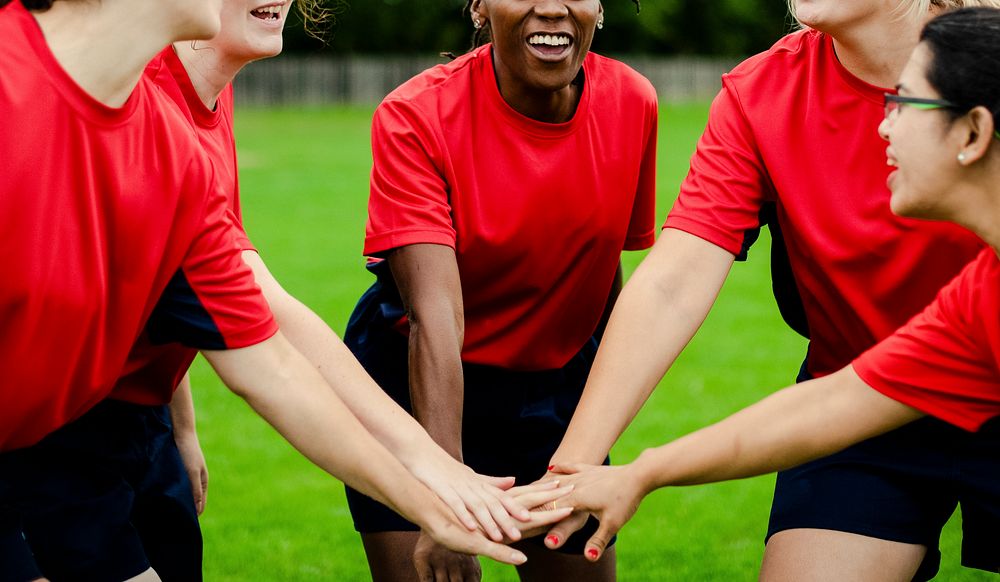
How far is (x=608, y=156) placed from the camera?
4621mm

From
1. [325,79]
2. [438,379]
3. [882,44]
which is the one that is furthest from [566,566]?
[325,79]

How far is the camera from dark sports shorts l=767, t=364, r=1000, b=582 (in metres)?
3.84

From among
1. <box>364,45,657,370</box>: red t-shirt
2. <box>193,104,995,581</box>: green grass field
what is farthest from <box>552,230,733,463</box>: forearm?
<box>193,104,995,581</box>: green grass field

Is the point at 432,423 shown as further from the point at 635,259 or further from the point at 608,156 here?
the point at 635,259

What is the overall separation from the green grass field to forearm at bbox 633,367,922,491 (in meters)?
2.52

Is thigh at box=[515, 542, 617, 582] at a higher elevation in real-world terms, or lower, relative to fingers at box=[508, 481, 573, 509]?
lower

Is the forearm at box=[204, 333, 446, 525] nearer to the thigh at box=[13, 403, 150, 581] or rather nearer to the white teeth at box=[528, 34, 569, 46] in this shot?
the thigh at box=[13, 403, 150, 581]

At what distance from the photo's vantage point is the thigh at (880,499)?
3824 millimetres

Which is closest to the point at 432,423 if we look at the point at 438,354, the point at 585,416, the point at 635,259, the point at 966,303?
the point at 438,354

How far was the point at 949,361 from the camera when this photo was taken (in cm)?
343

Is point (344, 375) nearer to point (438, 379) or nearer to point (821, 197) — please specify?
point (438, 379)

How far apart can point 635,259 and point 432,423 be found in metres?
10.00

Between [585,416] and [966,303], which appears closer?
[966,303]

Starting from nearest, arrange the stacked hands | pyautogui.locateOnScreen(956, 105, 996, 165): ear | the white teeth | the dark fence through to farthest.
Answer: pyautogui.locateOnScreen(956, 105, 996, 165): ear, the stacked hands, the white teeth, the dark fence
